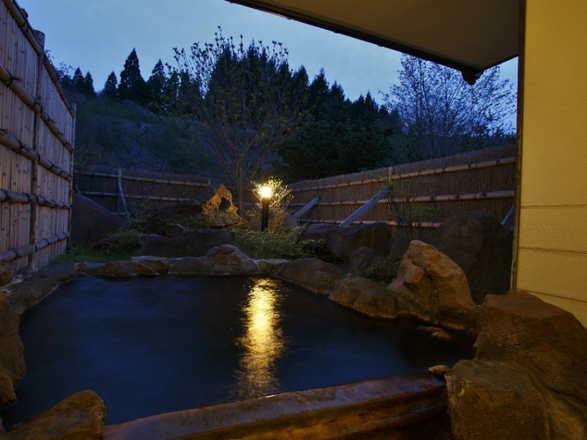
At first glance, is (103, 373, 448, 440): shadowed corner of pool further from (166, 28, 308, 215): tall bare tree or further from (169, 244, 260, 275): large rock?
(166, 28, 308, 215): tall bare tree

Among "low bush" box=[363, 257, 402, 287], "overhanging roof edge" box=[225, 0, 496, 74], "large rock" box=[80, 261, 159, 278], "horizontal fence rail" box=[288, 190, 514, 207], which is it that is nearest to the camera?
"overhanging roof edge" box=[225, 0, 496, 74]

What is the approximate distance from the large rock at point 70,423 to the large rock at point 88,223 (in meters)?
7.13

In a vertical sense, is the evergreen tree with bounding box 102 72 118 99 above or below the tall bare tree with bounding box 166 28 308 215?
above

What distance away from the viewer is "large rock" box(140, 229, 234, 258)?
19.6 ft

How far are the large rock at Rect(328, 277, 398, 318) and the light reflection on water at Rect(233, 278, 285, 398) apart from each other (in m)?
0.72

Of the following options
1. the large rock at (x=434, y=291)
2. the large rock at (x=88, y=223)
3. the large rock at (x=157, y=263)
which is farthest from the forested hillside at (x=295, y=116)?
the large rock at (x=434, y=291)

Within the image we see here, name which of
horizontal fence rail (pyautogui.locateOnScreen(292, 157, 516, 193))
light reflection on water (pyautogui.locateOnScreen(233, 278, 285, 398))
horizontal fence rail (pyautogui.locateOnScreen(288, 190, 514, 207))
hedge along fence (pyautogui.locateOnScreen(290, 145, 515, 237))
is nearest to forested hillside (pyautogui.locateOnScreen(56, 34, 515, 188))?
hedge along fence (pyautogui.locateOnScreen(290, 145, 515, 237))

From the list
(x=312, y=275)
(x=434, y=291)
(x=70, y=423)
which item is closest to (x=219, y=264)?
(x=312, y=275)

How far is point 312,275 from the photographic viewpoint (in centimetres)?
438

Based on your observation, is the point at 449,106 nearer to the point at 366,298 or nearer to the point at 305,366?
the point at 366,298

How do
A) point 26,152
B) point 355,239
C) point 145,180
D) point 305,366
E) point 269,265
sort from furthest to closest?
1. point 145,180
2. point 355,239
3. point 269,265
4. point 26,152
5. point 305,366

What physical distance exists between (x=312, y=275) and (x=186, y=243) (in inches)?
113

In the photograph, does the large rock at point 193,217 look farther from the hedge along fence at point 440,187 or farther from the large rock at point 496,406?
the large rock at point 496,406

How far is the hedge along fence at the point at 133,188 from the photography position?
1031 centimetres
